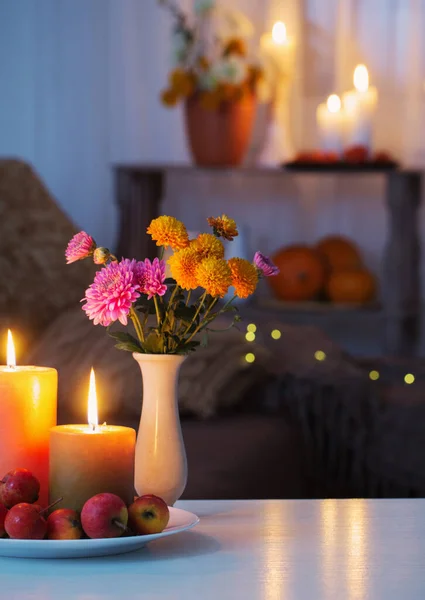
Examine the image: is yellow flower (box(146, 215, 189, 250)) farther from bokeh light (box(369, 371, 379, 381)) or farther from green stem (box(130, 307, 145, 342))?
bokeh light (box(369, 371, 379, 381))

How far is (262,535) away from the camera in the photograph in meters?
0.92

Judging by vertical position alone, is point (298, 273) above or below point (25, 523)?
above

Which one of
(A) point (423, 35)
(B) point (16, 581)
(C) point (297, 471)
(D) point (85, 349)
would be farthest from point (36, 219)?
(A) point (423, 35)

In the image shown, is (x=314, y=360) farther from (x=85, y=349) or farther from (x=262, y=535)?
(x=262, y=535)

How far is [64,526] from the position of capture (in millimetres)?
827

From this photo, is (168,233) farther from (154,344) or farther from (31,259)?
(31,259)

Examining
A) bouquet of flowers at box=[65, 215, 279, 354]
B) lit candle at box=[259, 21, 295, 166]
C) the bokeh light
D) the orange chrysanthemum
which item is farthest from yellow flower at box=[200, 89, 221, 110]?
bouquet of flowers at box=[65, 215, 279, 354]

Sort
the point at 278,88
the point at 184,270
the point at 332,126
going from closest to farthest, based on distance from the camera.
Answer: the point at 184,270 → the point at 332,126 → the point at 278,88

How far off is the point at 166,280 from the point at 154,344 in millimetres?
56

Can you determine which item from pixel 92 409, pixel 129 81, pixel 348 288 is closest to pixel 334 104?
pixel 348 288

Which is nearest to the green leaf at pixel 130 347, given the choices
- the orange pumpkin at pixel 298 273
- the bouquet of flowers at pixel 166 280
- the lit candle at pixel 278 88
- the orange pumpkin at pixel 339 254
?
the bouquet of flowers at pixel 166 280

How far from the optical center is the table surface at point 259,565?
76cm

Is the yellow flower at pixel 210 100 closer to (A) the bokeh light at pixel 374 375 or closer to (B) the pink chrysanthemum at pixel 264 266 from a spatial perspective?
(A) the bokeh light at pixel 374 375

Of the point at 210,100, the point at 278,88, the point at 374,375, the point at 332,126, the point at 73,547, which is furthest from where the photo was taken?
the point at 278,88
